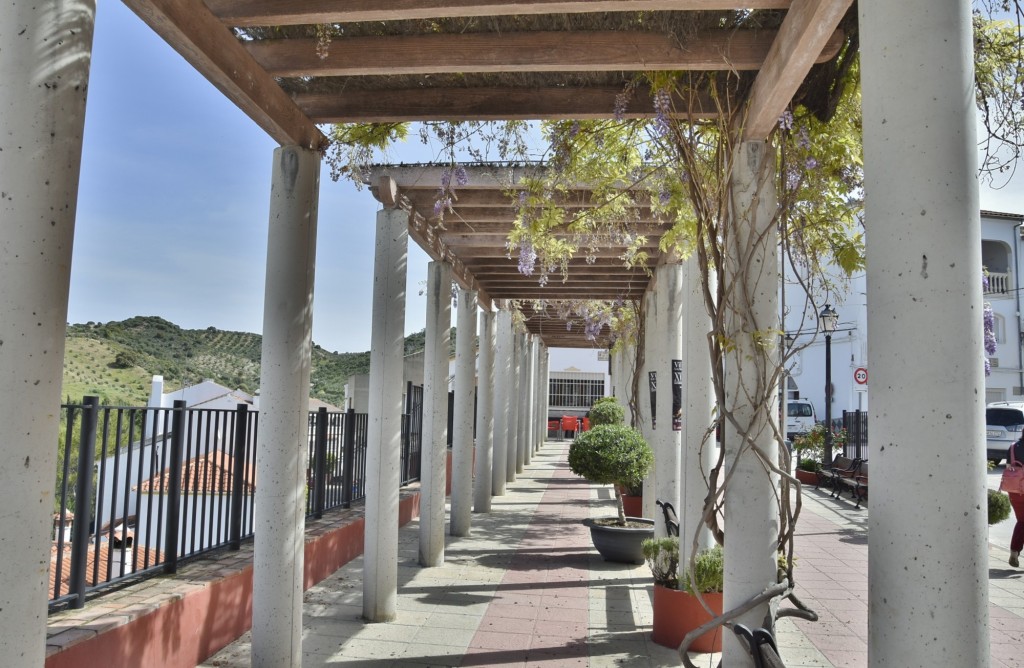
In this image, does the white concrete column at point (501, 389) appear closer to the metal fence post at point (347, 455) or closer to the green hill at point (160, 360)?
the metal fence post at point (347, 455)

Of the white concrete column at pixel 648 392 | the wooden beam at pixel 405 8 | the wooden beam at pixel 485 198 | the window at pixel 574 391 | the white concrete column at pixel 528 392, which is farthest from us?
the window at pixel 574 391

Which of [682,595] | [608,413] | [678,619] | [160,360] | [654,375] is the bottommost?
[678,619]

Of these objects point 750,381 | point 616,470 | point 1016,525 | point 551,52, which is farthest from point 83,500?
point 1016,525

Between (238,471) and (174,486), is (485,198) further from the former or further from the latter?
(174,486)

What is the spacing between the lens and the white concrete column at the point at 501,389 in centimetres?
1334

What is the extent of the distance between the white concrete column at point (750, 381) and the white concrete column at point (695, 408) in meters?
1.42

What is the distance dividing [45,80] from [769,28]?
3179mm

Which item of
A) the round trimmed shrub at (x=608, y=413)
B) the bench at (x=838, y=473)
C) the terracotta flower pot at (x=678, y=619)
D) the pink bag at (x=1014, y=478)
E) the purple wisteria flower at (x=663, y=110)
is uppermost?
the purple wisteria flower at (x=663, y=110)

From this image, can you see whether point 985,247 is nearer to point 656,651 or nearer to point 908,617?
point 656,651

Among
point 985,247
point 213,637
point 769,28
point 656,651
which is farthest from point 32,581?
point 985,247

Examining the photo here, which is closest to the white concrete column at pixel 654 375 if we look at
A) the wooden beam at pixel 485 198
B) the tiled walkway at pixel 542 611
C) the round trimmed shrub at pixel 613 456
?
the round trimmed shrub at pixel 613 456

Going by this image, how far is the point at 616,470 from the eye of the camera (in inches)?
335

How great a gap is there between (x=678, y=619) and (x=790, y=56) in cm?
385

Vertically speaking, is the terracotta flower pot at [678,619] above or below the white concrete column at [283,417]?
below
